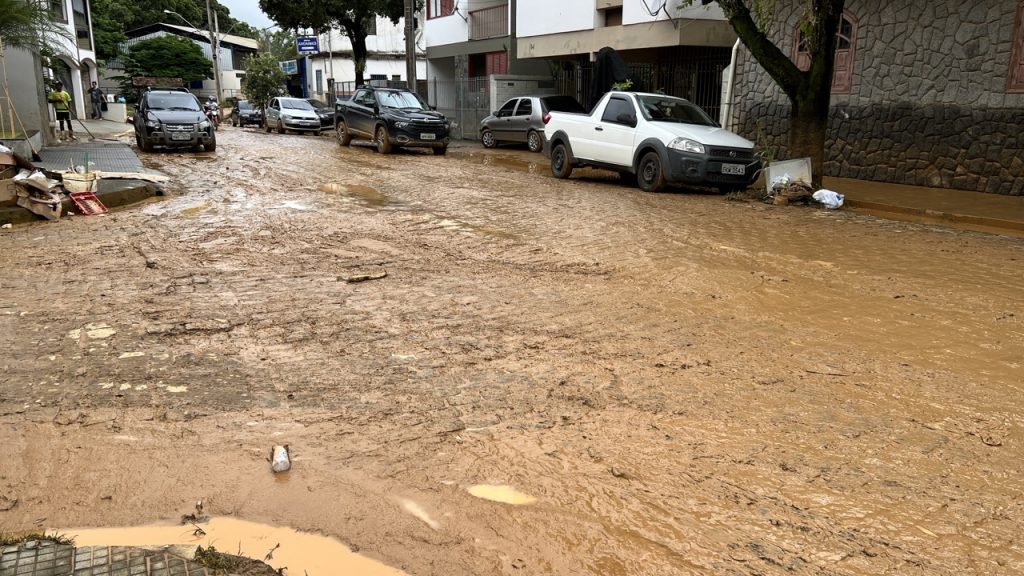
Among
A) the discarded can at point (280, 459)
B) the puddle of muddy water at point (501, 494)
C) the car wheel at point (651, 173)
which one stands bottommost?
the puddle of muddy water at point (501, 494)

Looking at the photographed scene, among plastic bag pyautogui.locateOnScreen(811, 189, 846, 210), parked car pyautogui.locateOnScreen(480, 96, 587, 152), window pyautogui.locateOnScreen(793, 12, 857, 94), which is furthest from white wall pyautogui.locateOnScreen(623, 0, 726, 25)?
plastic bag pyautogui.locateOnScreen(811, 189, 846, 210)

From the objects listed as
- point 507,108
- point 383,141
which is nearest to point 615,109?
point 383,141

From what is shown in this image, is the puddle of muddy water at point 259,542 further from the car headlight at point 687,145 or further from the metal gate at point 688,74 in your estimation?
the metal gate at point 688,74

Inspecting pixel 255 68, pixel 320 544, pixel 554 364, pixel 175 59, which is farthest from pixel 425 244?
pixel 175 59

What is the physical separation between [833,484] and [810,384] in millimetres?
1170

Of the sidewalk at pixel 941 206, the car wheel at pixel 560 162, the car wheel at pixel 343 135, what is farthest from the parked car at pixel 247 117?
the sidewalk at pixel 941 206

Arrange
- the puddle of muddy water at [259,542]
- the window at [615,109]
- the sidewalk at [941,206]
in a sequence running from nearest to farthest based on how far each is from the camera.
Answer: the puddle of muddy water at [259,542], the sidewalk at [941,206], the window at [615,109]

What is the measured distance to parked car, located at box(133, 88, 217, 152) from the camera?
1884cm

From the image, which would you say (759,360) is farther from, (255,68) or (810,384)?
(255,68)

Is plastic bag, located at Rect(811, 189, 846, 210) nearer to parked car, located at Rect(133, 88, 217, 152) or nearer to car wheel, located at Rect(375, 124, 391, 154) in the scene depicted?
car wheel, located at Rect(375, 124, 391, 154)

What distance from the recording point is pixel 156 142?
18.9 meters

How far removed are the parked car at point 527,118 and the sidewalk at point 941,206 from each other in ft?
29.3

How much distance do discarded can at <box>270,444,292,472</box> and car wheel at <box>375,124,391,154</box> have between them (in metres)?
17.3

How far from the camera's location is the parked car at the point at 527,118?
20.5 metres
